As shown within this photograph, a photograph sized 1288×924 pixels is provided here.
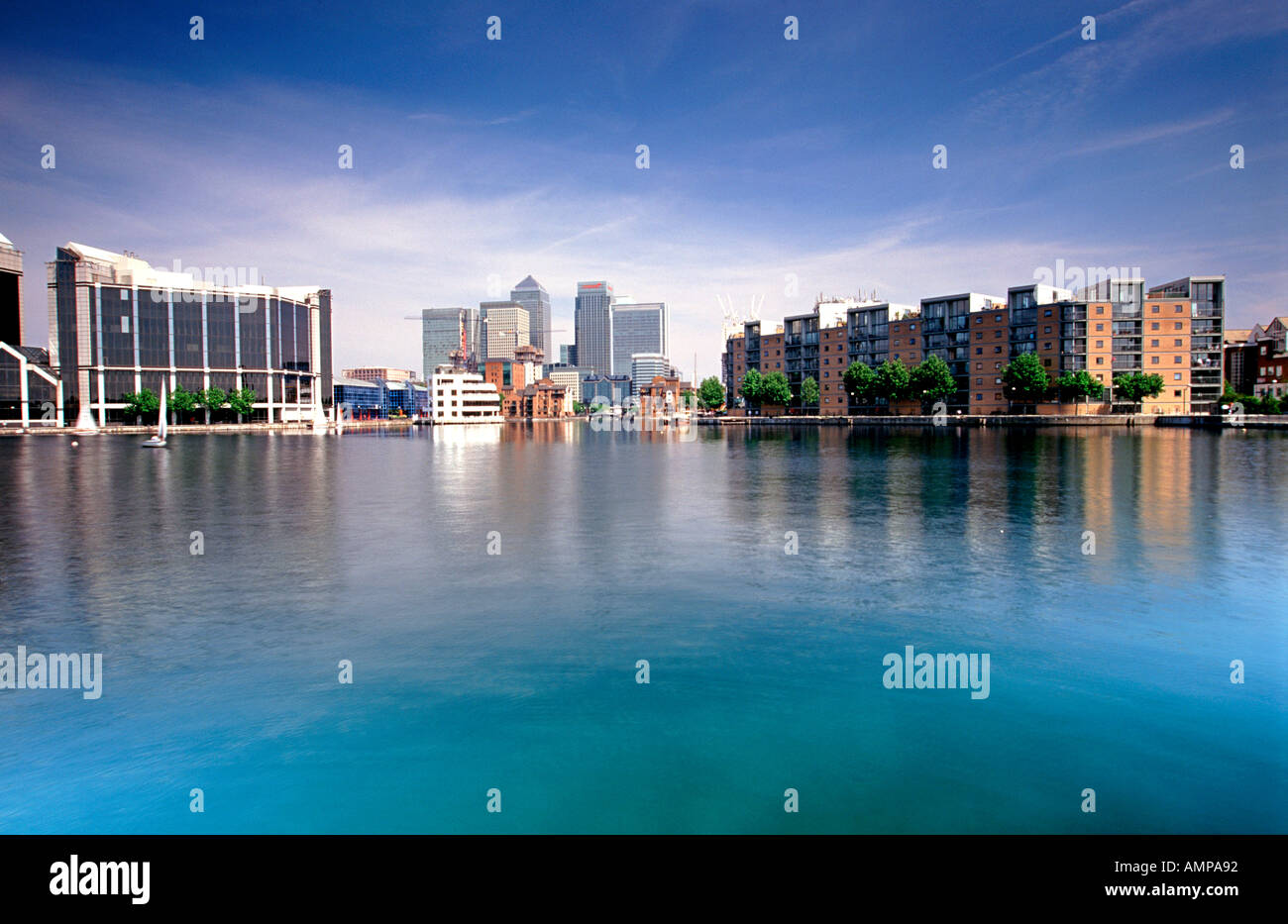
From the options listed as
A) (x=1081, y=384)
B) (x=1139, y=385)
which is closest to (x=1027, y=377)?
(x=1081, y=384)

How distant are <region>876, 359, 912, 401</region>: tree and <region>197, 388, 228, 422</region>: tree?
12980 cm

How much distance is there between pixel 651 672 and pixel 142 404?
162 metres

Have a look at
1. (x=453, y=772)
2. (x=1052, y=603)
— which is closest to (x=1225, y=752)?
(x=1052, y=603)

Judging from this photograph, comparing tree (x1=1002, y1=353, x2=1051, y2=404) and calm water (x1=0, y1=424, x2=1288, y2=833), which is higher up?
tree (x1=1002, y1=353, x2=1051, y2=404)

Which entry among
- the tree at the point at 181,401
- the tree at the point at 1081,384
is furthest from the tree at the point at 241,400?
the tree at the point at 1081,384

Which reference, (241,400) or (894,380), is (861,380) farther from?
(241,400)

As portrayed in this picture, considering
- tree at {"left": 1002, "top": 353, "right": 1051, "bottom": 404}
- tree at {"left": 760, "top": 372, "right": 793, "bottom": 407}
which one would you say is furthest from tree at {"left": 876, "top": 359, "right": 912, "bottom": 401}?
tree at {"left": 760, "top": 372, "right": 793, "bottom": 407}

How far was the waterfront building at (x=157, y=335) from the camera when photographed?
477ft

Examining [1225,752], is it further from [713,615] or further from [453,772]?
[453,772]

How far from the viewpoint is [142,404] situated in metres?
143

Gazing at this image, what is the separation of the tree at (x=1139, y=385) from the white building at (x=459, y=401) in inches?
5457

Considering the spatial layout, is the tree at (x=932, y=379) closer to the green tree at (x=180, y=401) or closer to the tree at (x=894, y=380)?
the tree at (x=894, y=380)

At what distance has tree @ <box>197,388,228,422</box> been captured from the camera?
149000 mm

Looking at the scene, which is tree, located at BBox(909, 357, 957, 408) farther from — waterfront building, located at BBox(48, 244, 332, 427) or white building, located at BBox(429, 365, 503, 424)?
waterfront building, located at BBox(48, 244, 332, 427)
